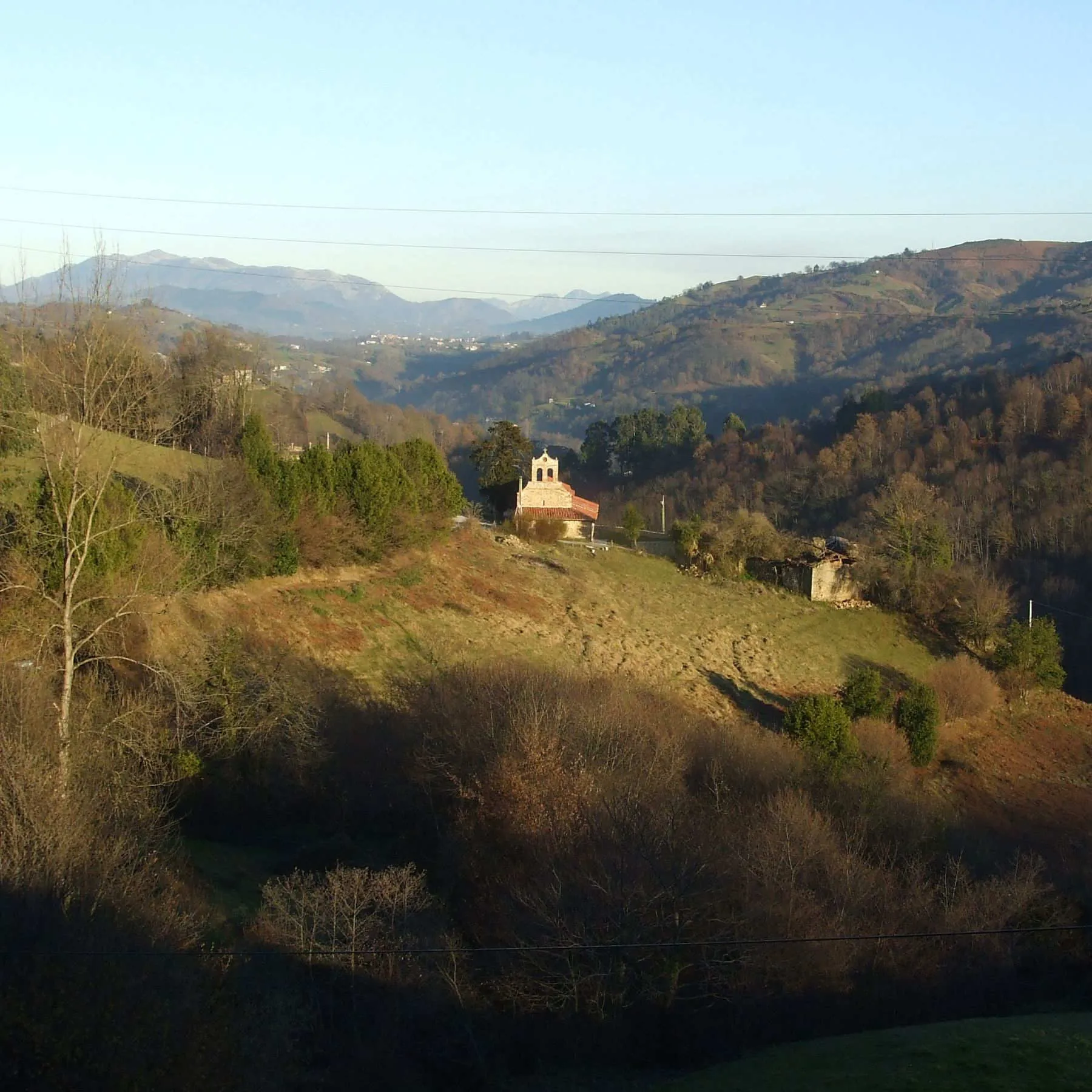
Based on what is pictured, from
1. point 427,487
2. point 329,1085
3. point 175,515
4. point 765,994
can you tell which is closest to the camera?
point 329,1085

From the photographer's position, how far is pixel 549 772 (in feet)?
41.9

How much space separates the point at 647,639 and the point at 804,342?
121 meters

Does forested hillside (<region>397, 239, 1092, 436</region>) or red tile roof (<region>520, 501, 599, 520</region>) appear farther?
forested hillside (<region>397, 239, 1092, 436</region>)

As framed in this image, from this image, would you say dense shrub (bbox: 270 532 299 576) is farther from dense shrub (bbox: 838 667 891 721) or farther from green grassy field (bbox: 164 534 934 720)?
dense shrub (bbox: 838 667 891 721)

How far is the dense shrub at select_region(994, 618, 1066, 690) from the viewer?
98.8 feet

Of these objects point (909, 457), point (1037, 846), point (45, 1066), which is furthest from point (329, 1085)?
point (909, 457)

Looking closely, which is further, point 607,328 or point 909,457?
point 607,328

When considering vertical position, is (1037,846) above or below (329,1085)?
below

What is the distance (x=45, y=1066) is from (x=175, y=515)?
1315 centimetres

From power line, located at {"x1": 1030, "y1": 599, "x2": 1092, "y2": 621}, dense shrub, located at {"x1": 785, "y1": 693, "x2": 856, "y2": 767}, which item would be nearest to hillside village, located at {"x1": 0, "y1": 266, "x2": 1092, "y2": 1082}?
dense shrub, located at {"x1": 785, "y1": 693, "x2": 856, "y2": 767}

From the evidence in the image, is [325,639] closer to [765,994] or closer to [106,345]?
[106,345]

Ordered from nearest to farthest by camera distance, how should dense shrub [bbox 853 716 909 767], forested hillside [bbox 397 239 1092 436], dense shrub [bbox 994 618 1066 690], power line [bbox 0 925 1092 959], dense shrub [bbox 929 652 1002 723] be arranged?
power line [bbox 0 925 1092 959], dense shrub [bbox 853 716 909 767], dense shrub [bbox 929 652 1002 723], dense shrub [bbox 994 618 1066 690], forested hillside [bbox 397 239 1092 436]

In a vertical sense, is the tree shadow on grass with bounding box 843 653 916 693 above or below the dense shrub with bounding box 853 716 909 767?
below

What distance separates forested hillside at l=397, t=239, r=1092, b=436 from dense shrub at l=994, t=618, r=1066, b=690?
67444mm
